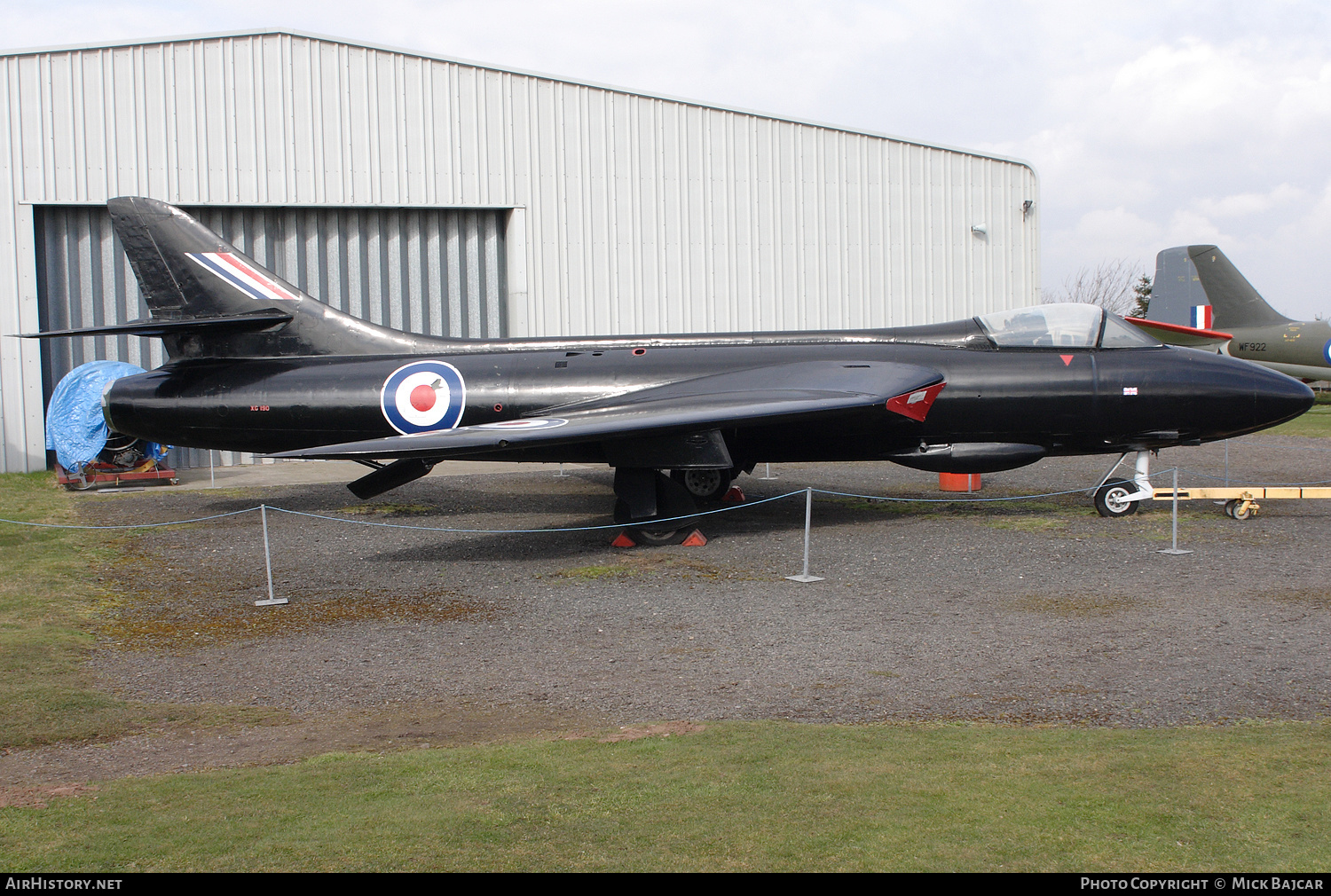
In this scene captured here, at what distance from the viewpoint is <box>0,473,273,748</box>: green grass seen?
542 cm

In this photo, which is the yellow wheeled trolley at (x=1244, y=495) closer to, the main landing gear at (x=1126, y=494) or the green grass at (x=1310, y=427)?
the main landing gear at (x=1126, y=494)

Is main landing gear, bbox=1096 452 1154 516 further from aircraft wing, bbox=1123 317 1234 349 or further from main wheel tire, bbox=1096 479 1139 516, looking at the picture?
aircraft wing, bbox=1123 317 1234 349

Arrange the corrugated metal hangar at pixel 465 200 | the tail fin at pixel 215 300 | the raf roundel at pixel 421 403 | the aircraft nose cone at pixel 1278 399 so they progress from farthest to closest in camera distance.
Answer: the corrugated metal hangar at pixel 465 200 → the tail fin at pixel 215 300 → the raf roundel at pixel 421 403 → the aircraft nose cone at pixel 1278 399

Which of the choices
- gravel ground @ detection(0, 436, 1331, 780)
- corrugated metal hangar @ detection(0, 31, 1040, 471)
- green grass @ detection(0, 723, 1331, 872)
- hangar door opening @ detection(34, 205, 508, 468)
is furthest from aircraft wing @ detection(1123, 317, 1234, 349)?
green grass @ detection(0, 723, 1331, 872)

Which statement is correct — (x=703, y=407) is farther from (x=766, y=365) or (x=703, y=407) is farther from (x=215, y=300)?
(x=215, y=300)

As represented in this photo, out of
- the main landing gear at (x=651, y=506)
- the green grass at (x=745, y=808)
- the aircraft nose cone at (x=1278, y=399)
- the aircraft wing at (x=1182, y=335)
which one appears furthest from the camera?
the aircraft wing at (x=1182, y=335)

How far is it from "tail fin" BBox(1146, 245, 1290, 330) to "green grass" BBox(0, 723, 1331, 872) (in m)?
25.8

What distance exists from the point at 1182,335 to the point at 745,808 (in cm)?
2452

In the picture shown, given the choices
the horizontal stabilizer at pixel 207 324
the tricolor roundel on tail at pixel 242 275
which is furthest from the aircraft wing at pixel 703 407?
the tricolor roundel on tail at pixel 242 275

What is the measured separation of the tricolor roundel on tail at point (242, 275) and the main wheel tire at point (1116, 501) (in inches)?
407

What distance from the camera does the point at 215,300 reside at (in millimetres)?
12008

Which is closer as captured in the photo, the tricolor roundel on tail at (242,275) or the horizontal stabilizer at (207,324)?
the horizontal stabilizer at (207,324)

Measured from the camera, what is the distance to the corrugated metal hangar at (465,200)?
17.3 meters

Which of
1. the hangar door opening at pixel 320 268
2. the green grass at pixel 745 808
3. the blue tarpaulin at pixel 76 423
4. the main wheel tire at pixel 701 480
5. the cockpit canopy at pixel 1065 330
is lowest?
the green grass at pixel 745 808
